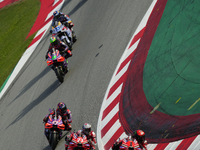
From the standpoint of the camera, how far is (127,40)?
13.7m

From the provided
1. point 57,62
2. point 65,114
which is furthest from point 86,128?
point 57,62

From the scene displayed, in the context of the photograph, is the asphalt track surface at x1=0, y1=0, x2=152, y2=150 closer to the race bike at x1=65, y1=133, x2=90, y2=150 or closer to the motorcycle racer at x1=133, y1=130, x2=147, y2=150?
the race bike at x1=65, y1=133, x2=90, y2=150

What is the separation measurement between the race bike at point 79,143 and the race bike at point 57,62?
5.16 m

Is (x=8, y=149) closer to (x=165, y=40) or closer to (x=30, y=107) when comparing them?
(x=30, y=107)

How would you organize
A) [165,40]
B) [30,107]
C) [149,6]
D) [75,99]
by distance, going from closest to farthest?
[165,40] → [75,99] → [30,107] → [149,6]

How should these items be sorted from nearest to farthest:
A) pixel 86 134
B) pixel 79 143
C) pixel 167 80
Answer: pixel 79 143 < pixel 86 134 < pixel 167 80

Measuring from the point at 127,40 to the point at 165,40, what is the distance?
109 inches

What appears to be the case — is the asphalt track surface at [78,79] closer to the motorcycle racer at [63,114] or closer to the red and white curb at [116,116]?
the red and white curb at [116,116]

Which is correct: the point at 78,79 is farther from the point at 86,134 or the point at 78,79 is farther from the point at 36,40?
the point at 36,40

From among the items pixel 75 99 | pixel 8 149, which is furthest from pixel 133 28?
pixel 8 149

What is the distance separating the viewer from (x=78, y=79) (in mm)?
13328

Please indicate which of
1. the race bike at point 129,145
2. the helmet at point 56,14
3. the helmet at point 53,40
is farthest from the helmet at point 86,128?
the helmet at point 56,14

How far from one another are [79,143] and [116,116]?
8.23ft

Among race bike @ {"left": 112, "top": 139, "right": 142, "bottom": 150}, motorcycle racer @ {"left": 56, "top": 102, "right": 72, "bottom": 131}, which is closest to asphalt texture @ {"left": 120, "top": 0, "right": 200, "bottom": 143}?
race bike @ {"left": 112, "top": 139, "right": 142, "bottom": 150}
